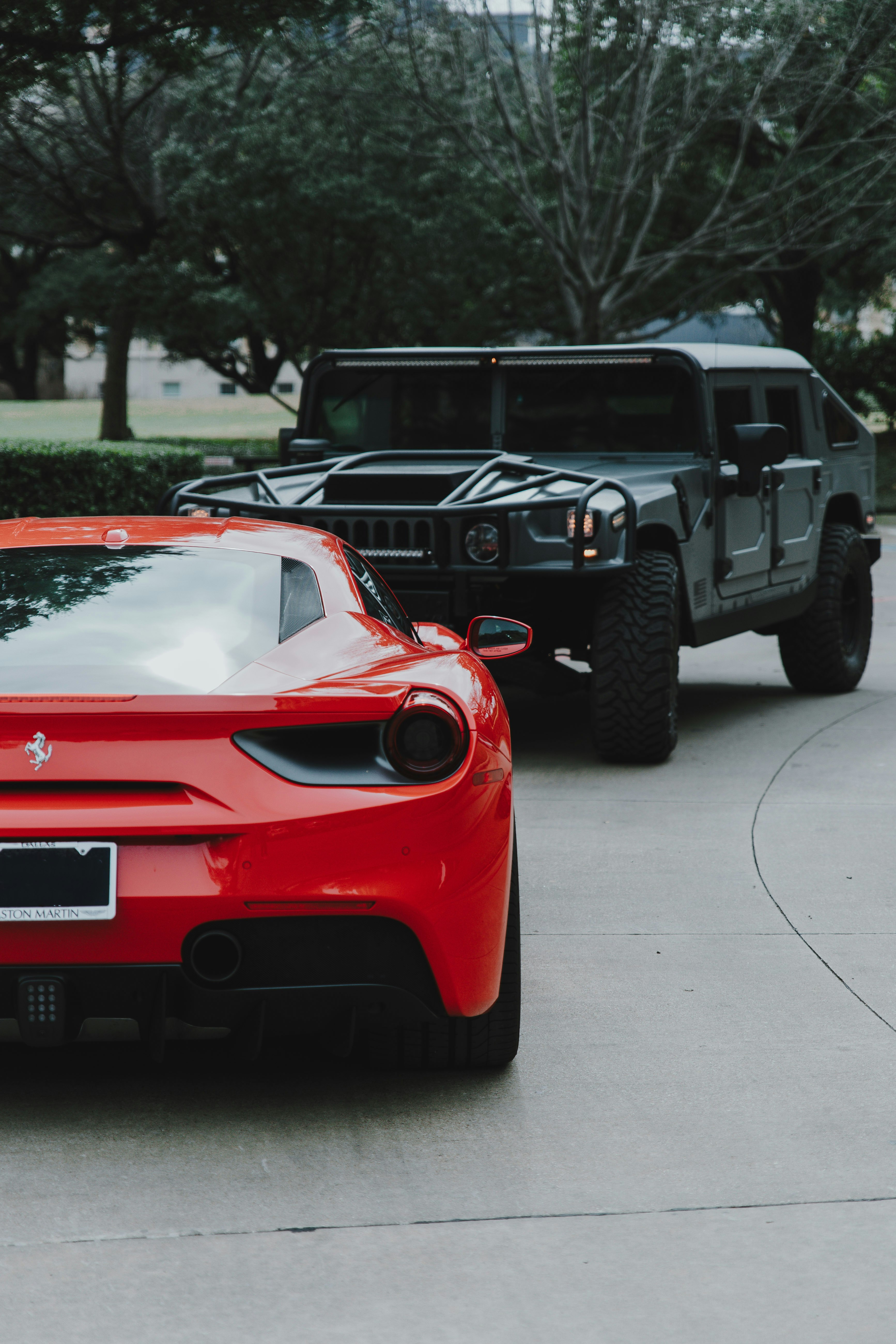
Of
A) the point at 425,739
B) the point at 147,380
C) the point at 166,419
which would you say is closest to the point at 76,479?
the point at 425,739

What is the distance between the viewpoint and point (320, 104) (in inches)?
997

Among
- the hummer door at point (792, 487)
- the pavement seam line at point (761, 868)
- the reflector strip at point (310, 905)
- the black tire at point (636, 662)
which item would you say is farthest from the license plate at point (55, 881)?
the hummer door at point (792, 487)

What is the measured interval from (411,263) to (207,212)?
3.52m

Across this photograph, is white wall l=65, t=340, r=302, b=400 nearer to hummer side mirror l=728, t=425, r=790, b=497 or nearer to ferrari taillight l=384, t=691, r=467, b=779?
hummer side mirror l=728, t=425, r=790, b=497

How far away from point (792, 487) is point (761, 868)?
13.8ft

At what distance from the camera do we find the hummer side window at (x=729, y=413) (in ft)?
28.9

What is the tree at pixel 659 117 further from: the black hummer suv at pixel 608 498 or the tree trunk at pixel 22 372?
the tree trunk at pixel 22 372

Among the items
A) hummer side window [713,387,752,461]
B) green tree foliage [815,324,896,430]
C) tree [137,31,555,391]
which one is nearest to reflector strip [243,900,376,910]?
hummer side window [713,387,752,461]

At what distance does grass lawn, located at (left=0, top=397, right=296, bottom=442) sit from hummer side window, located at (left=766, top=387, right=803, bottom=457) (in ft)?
84.8

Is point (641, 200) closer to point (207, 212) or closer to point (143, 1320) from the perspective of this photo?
point (207, 212)

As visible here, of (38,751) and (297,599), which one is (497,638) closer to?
(297,599)

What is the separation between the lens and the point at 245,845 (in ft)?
10.3

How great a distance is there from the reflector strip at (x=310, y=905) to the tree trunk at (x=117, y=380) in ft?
88.7

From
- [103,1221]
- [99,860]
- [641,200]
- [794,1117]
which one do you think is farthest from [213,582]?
[641,200]
